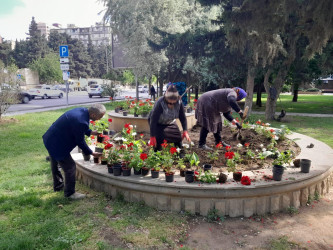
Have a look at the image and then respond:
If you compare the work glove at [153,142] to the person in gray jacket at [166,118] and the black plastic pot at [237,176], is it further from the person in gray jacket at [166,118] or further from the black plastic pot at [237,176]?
the black plastic pot at [237,176]

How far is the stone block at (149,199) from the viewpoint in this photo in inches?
145

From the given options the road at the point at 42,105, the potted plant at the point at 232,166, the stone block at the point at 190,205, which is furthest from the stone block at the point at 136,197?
the road at the point at 42,105

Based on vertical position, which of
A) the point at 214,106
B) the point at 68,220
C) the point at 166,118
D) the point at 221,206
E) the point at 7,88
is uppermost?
the point at 7,88

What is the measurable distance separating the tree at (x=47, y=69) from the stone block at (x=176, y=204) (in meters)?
44.8

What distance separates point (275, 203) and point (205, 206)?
961mm

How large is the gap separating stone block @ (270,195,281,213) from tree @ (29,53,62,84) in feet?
149

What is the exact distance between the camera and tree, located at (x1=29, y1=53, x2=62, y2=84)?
43.1 meters

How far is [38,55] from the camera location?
167 feet

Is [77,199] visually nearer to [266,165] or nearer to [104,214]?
[104,214]

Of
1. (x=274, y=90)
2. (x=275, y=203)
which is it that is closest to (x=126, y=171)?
(x=275, y=203)

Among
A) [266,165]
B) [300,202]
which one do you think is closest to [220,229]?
[300,202]

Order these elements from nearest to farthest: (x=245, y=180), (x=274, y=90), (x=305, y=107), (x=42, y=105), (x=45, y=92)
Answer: (x=245, y=180), (x=274, y=90), (x=42, y=105), (x=305, y=107), (x=45, y=92)

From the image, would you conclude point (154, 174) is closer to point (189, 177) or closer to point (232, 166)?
point (189, 177)

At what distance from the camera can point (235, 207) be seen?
11.6 feet
